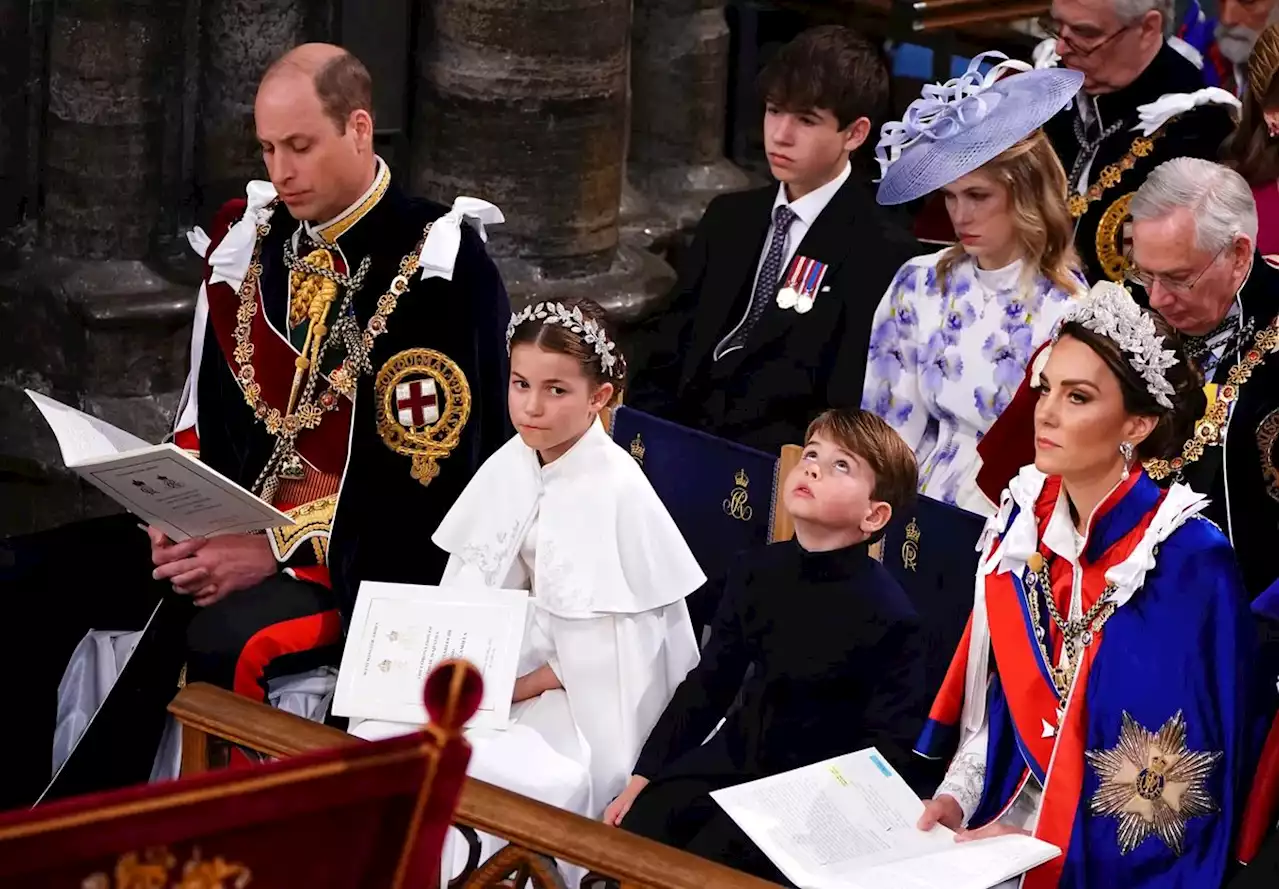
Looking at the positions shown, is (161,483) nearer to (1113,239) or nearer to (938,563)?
(938,563)

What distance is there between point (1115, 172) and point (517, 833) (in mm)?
2895

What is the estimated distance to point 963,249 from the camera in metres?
4.86

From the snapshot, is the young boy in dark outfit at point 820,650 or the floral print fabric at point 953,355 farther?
the floral print fabric at point 953,355

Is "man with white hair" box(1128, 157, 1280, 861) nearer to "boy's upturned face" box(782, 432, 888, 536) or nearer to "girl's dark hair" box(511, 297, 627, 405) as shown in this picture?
"boy's upturned face" box(782, 432, 888, 536)

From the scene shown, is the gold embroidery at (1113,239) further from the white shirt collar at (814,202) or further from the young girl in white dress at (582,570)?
the young girl in white dress at (582,570)

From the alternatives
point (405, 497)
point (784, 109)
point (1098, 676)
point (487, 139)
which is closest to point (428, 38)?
point (487, 139)

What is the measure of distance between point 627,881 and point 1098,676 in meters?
0.98

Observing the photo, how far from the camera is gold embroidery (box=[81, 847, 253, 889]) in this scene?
2154mm

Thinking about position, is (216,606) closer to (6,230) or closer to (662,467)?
(662,467)

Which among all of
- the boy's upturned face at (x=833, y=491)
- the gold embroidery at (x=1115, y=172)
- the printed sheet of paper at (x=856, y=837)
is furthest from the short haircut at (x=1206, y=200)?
the printed sheet of paper at (x=856, y=837)

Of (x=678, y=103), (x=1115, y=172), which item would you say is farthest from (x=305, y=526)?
(x=678, y=103)

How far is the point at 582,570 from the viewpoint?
14.0ft

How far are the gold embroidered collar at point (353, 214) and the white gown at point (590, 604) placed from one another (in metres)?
0.74

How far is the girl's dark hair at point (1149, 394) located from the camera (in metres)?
3.65
